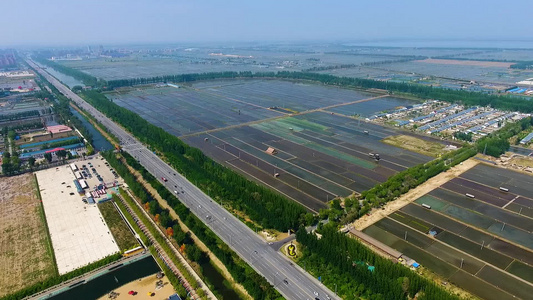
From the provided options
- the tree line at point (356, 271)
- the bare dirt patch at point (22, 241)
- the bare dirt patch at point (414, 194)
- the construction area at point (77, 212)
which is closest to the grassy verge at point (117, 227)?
the construction area at point (77, 212)

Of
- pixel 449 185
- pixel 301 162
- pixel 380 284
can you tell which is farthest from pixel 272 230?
pixel 449 185

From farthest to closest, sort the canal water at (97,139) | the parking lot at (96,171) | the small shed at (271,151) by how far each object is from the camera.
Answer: the canal water at (97,139) < the small shed at (271,151) < the parking lot at (96,171)

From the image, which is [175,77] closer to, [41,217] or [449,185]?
[41,217]

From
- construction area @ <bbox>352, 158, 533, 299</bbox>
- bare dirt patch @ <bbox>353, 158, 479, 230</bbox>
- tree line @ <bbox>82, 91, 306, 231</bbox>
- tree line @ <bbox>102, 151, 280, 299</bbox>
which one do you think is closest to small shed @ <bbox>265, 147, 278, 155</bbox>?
tree line @ <bbox>82, 91, 306, 231</bbox>

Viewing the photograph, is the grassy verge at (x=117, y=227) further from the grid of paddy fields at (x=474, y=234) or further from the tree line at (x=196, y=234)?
the grid of paddy fields at (x=474, y=234)

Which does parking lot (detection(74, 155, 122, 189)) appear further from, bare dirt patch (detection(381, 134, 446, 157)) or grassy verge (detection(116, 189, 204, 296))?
bare dirt patch (detection(381, 134, 446, 157))

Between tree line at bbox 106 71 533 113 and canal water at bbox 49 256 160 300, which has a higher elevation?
tree line at bbox 106 71 533 113

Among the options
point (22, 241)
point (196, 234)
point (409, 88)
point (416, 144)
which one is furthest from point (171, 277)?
point (409, 88)
